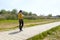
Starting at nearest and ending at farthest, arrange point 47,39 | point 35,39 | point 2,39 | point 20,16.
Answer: point 2,39
point 35,39
point 47,39
point 20,16

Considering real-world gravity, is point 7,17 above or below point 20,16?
below

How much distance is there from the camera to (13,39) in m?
11.4

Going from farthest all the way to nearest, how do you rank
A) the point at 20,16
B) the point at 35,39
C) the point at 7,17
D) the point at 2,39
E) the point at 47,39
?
1. the point at 7,17
2. the point at 20,16
3. the point at 47,39
4. the point at 35,39
5. the point at 2,39

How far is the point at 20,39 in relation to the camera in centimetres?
1165

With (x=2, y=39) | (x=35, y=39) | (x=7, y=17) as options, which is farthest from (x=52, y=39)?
(x=7, y=17)

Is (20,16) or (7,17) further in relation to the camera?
(7,17)

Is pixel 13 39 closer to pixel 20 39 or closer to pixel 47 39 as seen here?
pixel 20 39

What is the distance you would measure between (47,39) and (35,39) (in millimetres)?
1575

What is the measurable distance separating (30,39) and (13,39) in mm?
1020

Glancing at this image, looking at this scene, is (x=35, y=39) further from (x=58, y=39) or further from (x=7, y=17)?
(x=7, y=17)

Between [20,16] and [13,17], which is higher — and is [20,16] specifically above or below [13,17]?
above

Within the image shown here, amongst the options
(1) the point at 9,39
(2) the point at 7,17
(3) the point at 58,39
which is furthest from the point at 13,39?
(2) the point at 7,17

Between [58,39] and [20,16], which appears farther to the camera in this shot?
[20,16]

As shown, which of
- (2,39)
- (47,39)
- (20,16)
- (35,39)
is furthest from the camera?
(20,16)
